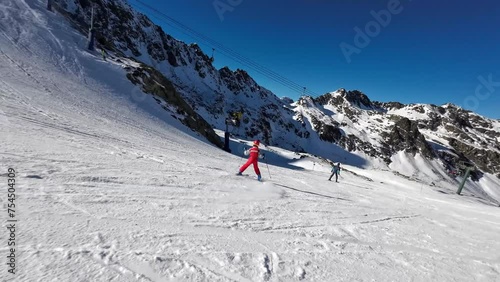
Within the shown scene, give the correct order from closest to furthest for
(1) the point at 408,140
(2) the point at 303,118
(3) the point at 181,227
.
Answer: (3) the point at 181,227
(1) the point at 408,140
(2) the point at 303,118

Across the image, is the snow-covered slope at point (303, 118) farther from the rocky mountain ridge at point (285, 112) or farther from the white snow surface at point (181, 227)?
the white snow surface at point (181, 227)

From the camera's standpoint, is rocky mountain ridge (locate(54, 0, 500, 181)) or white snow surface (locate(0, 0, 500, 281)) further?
rocky mountain ridge (locate(54, 0, 500, 181))

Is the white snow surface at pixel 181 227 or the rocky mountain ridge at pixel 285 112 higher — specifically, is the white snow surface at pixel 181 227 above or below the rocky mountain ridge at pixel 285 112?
below

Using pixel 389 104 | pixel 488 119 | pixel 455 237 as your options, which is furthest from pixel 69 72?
pixel 488 119

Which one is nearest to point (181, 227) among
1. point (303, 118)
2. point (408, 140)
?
point (303, 118)

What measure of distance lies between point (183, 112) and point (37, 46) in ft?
46.7

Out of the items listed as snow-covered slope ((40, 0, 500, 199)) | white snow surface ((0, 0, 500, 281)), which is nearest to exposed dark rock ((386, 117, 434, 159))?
snow-covered slope ((40, 0, 500, 199))

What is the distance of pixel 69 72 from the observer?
69.5 ft

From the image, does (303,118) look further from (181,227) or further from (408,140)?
(181,227)

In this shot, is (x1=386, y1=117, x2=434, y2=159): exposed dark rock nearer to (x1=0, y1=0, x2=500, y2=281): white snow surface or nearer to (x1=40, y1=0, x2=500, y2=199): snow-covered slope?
(x1=40, y1=0, x2=500, y2=199): snow-covered slope

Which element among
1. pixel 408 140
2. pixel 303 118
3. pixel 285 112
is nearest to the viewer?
pixel 285 112

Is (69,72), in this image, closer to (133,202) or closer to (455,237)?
(133,202)

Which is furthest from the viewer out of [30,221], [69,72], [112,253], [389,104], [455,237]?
[389,104]

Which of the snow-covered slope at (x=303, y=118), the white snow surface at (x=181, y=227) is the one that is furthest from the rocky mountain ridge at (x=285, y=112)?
the white snow surface at (x=181, y=227)
